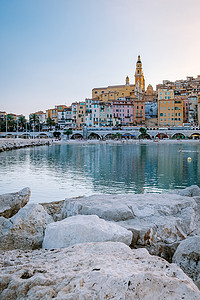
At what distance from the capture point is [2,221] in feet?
17.9

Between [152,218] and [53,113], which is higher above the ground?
[53,113]

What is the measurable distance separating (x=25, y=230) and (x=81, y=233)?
146cm

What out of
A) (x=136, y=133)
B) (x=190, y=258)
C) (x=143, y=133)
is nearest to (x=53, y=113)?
(x=136, y=133)

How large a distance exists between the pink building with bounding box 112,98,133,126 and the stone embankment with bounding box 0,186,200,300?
9403 cm

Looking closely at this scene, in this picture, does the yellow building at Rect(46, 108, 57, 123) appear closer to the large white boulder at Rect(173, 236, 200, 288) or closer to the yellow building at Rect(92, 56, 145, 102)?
the yellow building at Rect(92, 56, 145, 102)

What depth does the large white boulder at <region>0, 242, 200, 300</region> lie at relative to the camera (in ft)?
8.71

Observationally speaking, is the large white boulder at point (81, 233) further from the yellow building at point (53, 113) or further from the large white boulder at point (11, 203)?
the yellow building at point (53, 113)

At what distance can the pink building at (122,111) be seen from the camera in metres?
99.8

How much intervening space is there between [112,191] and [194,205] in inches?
285

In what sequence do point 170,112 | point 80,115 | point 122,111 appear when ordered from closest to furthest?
point 170,112, point 122,111, point 80,115

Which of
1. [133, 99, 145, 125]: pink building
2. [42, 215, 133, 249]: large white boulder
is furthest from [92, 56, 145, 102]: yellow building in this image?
[42, 215, 133, 249]: large white boulder

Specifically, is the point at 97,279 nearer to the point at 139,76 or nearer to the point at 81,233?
the point at 81,233

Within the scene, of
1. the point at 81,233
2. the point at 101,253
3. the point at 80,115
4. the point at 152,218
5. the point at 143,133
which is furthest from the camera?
the point at 80,115

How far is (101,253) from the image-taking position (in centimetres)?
366
